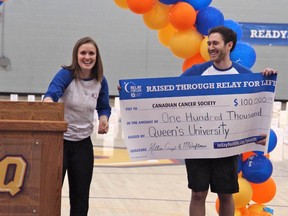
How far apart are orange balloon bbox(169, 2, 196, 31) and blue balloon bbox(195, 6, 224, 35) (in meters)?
0.05

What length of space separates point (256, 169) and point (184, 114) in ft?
2.90

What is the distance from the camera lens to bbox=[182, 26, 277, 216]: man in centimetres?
385

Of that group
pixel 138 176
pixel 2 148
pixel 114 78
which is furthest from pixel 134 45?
pixel 2 148

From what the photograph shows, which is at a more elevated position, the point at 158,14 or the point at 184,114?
the point at 158,14

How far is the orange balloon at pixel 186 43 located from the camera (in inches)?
186

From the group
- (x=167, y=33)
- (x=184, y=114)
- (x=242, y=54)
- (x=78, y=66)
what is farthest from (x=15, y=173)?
(x=167, y=33)

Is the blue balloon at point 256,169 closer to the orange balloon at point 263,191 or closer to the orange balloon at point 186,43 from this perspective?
the orange balloon at point 263,191

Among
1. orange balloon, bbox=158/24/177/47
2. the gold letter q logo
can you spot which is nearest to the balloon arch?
orange balloon, bbox=158/24/177/47

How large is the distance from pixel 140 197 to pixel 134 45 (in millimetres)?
12837

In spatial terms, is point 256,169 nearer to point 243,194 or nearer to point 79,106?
point 243,194

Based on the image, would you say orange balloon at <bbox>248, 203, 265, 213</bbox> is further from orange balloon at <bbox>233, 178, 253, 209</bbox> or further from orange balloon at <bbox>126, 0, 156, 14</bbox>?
orange balloon at <bbox>126, 0, 156, 14</bbox>

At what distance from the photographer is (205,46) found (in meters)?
4.62

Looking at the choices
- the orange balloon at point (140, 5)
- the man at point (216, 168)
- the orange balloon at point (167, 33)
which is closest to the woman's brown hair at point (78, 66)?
the man at point (216, 168)

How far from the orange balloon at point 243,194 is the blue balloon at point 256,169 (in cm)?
5
